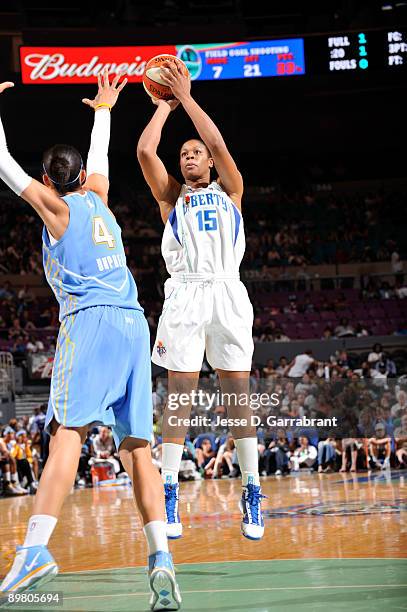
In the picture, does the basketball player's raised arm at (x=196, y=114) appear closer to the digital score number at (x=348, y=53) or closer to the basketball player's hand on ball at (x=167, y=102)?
the basketball player's hand on ball at (x=167, y=102)

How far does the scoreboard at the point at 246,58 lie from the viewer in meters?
21.3

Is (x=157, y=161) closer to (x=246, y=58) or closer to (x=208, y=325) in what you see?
(x=208, y=325)

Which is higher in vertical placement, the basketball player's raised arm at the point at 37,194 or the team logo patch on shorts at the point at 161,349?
the basketball player's raised arm at the point at 37,194

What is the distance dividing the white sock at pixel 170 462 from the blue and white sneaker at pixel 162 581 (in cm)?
154

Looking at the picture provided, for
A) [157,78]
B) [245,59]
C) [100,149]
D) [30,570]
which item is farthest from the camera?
[245,59]

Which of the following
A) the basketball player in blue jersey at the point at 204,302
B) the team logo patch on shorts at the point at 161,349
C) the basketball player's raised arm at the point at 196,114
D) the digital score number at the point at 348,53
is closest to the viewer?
the basketball player's raised arm at the point at 196,114

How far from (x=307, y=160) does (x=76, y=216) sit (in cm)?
2396

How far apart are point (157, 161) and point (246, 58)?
1656 centimetres

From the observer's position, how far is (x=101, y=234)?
4.98 metres

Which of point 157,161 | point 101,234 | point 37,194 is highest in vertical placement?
point 157,161

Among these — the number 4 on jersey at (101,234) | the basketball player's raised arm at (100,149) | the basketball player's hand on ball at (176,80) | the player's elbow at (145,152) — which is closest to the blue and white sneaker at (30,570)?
the number 4 on jersey at (101,234)

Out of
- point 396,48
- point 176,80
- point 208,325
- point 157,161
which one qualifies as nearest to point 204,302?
point 208,325

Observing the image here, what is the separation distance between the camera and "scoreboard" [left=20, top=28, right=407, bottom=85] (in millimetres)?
21266

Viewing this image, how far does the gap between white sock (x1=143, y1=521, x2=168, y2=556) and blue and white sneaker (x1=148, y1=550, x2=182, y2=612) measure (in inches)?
1.1
